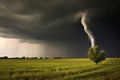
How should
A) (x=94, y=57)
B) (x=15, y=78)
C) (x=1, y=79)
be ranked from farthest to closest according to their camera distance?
1. (x=94, y=57)
2. (x=15, y=78)
3. (x=1, y=79)

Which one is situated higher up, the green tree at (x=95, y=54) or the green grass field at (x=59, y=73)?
the green tree at (x=95, y=54)

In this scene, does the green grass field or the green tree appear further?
the green tree

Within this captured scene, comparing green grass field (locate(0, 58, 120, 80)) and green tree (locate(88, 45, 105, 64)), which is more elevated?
green tree (locate(88, 45, 105, 64))

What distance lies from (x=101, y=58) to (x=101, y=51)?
15.3ft

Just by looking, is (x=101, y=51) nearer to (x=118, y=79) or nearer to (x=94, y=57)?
(x=94, y=57)

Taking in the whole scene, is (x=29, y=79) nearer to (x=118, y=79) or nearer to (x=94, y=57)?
(x=118, y=79)

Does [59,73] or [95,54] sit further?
[95,54]

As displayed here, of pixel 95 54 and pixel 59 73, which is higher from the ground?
pixel 95 54

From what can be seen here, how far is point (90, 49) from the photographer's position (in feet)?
299

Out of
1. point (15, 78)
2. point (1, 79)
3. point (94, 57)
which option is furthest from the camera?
point (94, 57)

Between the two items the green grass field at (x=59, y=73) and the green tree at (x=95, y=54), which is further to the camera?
the green tree at (x=95, y=54)

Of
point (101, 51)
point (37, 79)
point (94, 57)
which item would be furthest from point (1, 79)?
point (101, 51)

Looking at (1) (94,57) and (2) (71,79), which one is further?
(1) (94,57)

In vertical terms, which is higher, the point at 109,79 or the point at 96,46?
the point at 96,46
